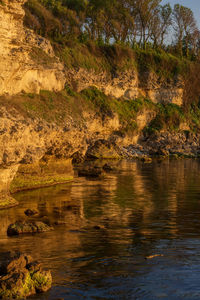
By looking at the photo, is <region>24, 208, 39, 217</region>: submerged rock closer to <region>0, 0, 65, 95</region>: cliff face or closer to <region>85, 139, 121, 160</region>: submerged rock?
<region>0, 0, 65, 95</region>: cliff face

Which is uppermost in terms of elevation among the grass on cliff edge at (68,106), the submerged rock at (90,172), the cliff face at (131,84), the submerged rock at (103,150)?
the cliff face at (131,84)

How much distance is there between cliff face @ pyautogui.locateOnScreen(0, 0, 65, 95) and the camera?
81.7ft

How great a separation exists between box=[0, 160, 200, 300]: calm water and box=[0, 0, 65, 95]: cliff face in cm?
779

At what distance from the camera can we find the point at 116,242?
55.0 feet

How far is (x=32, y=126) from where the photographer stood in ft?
89.7

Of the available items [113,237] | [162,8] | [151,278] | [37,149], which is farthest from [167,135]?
[151,278]

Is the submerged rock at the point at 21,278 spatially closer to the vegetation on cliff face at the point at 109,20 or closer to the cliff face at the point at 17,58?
the cliff face at the point at 17,58

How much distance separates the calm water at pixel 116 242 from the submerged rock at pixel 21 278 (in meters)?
0.33

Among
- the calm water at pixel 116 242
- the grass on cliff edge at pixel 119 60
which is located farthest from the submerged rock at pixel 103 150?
the calm water at pixel 116 242

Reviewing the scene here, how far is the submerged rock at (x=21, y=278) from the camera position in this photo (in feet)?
35.1

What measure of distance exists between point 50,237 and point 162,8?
7204 cm

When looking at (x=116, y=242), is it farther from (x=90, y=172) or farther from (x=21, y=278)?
(x=90, y=172)

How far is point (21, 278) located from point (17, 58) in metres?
18.1

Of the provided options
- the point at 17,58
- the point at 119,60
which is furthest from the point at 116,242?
the point at 119,60
